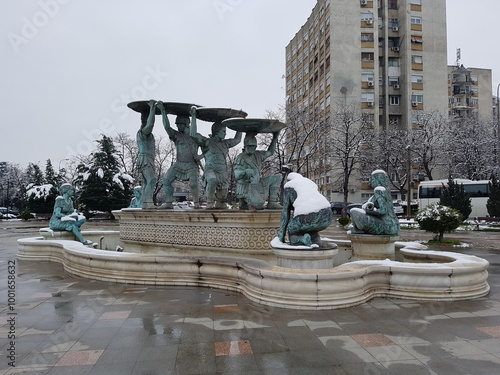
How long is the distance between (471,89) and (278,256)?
69.7 meters

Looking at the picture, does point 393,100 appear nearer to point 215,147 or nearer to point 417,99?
point 417,99

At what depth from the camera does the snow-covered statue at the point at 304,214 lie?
6.02 metres

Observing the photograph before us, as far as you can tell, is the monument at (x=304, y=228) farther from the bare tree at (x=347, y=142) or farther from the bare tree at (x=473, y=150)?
the bare tree at (x=473, y=150)

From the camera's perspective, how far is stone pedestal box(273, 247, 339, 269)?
5824 mm

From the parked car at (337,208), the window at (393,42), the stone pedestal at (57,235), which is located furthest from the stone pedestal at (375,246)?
the window at (393,42)

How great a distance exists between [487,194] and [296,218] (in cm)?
2839

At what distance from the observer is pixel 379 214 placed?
26.1 ft

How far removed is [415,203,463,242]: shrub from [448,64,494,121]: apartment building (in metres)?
53.4

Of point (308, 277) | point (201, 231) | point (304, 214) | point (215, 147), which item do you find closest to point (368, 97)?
point (215, 147)

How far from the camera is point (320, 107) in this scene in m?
47.9

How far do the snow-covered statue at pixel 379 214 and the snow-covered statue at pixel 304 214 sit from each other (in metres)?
2.18

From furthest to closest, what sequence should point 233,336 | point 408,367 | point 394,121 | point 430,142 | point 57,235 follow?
point 394,121 → point 430,142 → point 57,235 → point 233,336 → point 408,367

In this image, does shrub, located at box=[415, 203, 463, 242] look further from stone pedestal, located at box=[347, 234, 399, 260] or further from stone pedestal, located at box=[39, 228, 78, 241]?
stone pedestal, located at box=[39, 228, 78, 241]

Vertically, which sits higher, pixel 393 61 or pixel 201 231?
pixel 393 61
